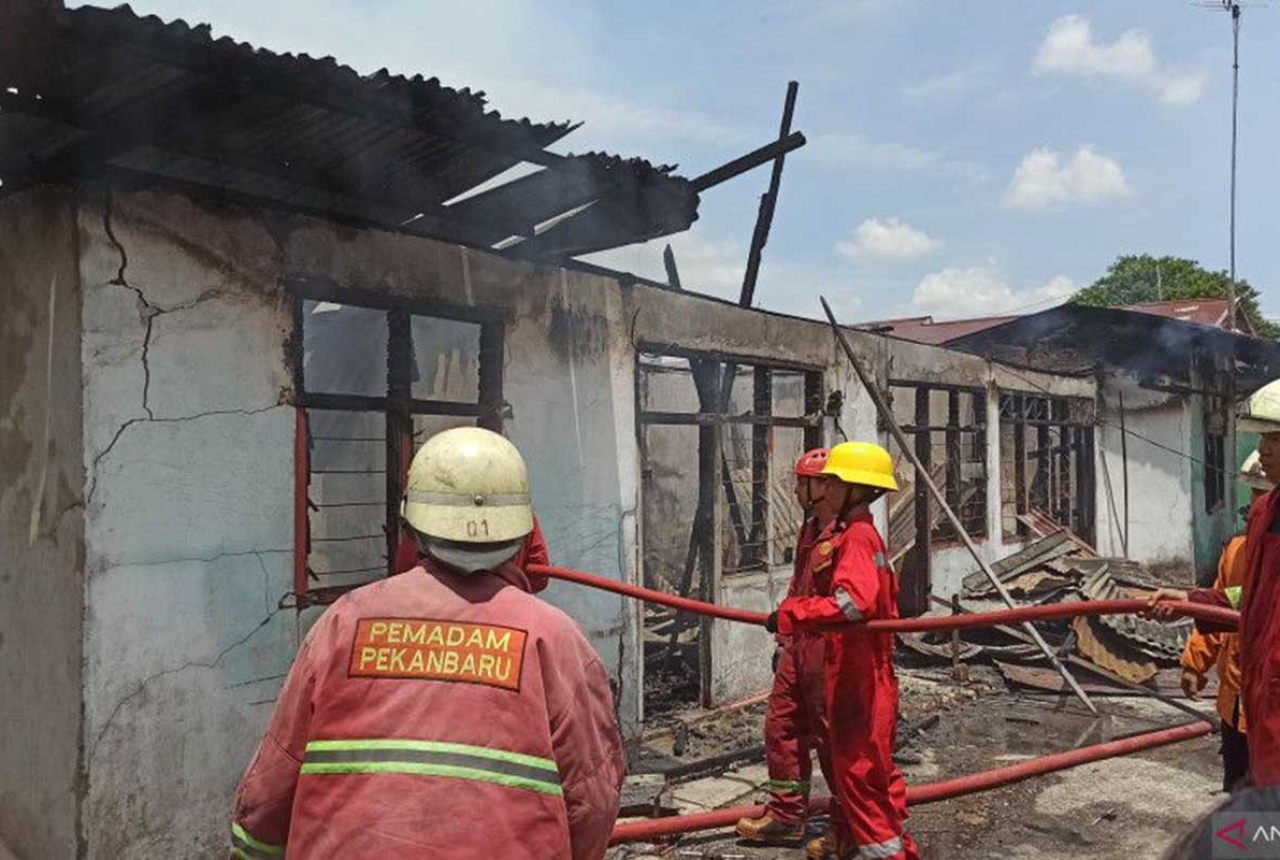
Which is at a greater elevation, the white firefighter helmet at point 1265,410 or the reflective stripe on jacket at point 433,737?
the white firefighter helmet at point 1265,410

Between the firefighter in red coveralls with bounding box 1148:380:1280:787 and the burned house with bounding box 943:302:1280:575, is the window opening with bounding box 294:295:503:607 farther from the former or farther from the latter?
the burned house with bounding box 943:302:1280:575

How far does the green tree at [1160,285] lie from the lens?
39.1 m

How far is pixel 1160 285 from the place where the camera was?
128 ft

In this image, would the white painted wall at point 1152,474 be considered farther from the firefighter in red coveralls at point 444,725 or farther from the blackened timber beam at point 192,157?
the firefighter in red coveralls at point 444,725

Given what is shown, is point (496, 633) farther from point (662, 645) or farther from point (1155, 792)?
point (662, 645)

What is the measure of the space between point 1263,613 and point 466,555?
268 centimetres

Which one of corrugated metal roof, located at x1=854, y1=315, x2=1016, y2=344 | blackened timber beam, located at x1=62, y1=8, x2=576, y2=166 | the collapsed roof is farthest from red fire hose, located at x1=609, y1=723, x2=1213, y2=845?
corrugated metal roof, located at x1=854, y1=315, x2=1016, y2=344

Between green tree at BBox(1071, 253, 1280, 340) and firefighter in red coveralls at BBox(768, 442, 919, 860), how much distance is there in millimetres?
38148

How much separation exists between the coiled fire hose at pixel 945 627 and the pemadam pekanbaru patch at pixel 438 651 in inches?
99.5

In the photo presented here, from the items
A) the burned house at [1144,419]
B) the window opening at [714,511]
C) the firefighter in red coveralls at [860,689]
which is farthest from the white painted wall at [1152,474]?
the firefighter in red coveralls at [860,689]

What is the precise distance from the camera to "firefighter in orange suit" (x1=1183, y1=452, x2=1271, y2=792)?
439 centimetres

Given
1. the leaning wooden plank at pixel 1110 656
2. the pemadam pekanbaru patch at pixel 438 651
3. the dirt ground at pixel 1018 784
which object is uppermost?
the pemadam pekanbaru patch at pixel 438 651

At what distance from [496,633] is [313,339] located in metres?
6.74

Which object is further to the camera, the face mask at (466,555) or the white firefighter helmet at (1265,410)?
the white firefighter helmet at (1265,410)
